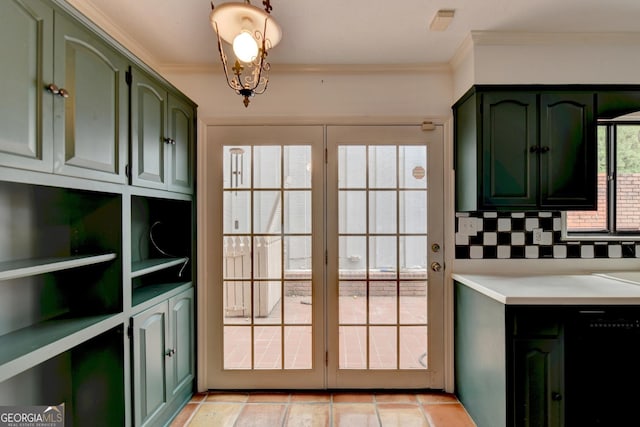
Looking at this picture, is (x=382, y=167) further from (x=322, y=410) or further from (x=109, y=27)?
(x=109, y=27)

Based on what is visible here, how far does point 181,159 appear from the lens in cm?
235

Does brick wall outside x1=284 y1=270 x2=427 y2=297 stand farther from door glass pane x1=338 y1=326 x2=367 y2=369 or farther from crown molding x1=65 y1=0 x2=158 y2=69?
A: crown molding x1=65 y1=0 x2=158 y2=69

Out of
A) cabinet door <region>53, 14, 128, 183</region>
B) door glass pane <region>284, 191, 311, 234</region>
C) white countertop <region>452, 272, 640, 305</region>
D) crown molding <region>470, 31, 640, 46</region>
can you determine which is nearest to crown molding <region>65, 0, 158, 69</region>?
cabinet door <region>53, 14, 128, 183</region>

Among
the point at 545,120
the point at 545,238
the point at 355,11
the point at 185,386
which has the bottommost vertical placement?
the point at 185,386

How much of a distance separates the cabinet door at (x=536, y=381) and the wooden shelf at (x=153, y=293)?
2.00 meters

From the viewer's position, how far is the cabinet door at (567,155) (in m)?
2.18

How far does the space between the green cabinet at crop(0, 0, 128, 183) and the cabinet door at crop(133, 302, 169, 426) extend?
81 cm

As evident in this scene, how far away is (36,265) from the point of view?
4.30 feet

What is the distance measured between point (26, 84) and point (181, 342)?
1.77m

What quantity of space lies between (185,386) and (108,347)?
872 millimetres

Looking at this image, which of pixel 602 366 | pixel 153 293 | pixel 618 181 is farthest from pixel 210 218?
pixel 618 181

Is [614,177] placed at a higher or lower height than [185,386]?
higher

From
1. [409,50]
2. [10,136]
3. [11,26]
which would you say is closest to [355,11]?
[409,50]

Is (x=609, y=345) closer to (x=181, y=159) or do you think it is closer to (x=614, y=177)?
(x=614, y=177)
